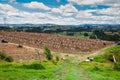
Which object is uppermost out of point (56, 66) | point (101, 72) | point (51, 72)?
point (51, 72)

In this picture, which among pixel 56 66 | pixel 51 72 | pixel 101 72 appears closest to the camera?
pixel 51 72

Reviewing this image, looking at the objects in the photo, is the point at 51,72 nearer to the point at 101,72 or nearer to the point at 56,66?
the point at 101,72

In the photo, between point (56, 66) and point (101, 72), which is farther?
point (56, 66)

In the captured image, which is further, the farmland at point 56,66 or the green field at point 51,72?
the farmland at point 56,66

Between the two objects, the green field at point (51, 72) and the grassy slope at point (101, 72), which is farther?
the grassy slope at point (101, 72)

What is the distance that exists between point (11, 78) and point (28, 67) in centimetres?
1389

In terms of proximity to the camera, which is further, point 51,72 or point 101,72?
point 101,72

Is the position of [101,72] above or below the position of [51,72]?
below

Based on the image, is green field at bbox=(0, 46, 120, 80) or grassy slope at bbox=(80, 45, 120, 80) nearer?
green field at bbox=(0, 46, 120, 80)

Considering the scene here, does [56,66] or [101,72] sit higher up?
[101,72]

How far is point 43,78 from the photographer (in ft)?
123

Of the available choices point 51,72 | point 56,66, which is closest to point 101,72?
point 51,72

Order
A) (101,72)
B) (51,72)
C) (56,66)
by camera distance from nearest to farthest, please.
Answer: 1. (51,72)
2. (101,72)
3. (56,66)

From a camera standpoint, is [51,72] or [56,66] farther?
[56,66]
